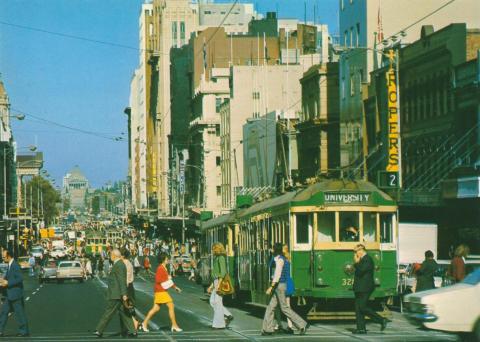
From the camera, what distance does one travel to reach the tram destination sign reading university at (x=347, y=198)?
2605cm

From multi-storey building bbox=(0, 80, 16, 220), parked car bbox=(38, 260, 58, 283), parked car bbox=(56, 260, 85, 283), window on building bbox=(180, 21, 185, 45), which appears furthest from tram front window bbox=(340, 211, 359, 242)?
window on building bbox=(180, 21, 185, 45)

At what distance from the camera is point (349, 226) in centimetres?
2612

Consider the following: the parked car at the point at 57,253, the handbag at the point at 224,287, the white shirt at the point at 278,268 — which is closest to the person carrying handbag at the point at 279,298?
the white shirt at the point at 278,268

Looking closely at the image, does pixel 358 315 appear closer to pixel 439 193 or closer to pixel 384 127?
pixel 439 193

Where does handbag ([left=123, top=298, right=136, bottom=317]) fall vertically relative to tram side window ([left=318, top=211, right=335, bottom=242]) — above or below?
below

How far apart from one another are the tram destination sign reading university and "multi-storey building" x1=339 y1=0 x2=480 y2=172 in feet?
102

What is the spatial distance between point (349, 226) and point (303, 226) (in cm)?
99

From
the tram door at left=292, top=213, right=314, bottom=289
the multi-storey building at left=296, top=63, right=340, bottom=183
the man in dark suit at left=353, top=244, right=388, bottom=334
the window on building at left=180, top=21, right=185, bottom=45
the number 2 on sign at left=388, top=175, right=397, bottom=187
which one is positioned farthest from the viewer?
the window on building at left=180, top=21, right=185, bottom=45

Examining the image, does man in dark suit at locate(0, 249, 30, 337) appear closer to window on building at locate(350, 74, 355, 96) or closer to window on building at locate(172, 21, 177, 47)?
window on building at locate(350, 74, 355, 96)

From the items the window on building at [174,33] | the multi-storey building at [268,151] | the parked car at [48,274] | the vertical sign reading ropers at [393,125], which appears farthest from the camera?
the window on building at [174,33]

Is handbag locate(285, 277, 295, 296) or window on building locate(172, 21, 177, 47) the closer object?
handbag locate(285, 277, 295, 296)

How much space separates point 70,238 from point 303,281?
16372 cm

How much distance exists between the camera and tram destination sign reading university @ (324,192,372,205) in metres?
26.0

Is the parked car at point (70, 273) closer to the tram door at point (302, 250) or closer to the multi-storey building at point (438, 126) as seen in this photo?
the multi-storey building at point (438, 126)
